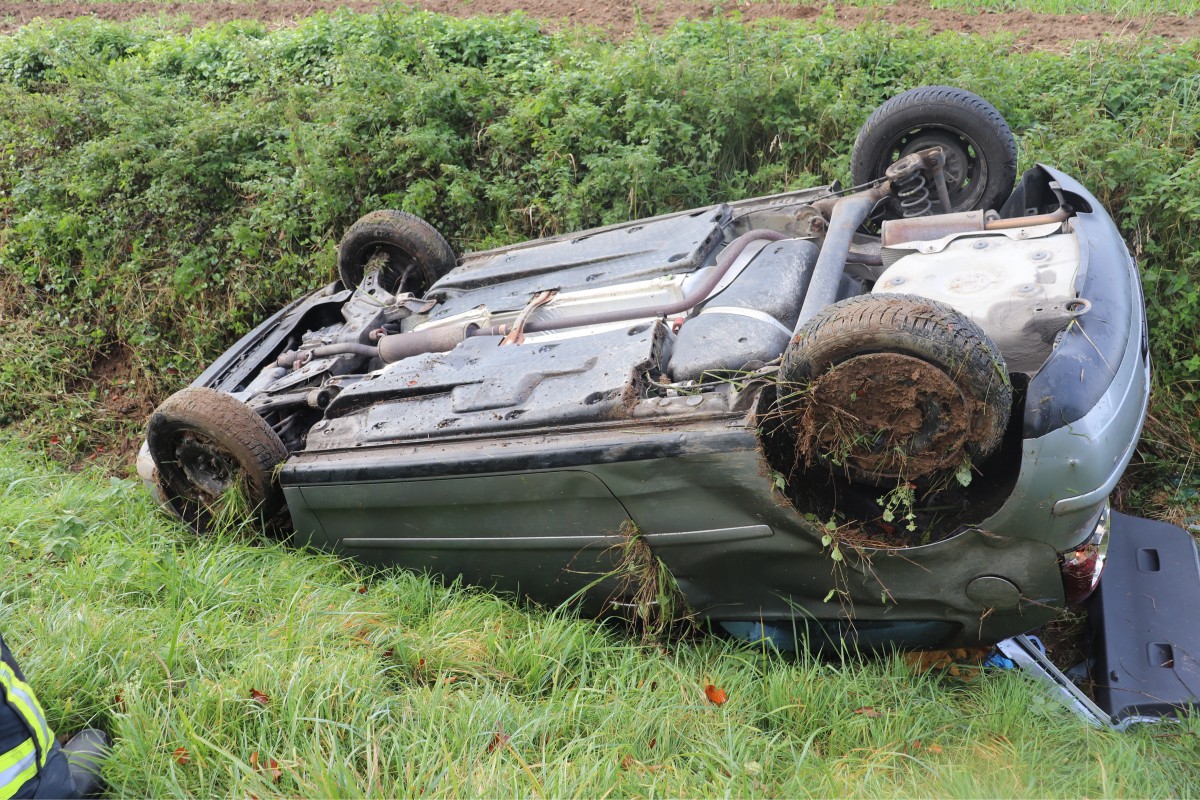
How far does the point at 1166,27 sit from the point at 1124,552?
15.1 ft

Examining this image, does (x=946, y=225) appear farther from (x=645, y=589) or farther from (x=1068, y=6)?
(x=1068, y=6)

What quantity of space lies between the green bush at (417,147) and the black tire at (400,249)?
1012 millimetres

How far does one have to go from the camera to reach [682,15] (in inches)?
301

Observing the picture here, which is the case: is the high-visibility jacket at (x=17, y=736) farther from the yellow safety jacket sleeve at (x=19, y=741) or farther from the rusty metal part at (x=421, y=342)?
the rusty metal part at (x=421, y=342)

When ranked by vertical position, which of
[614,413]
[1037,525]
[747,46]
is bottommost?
[1037,525]

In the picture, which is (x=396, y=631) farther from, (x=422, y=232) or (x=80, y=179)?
(x=80, y=179)

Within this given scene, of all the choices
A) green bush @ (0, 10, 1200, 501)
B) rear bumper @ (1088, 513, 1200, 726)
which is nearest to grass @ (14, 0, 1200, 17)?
green bush @ (0, 10, 1200, 501)

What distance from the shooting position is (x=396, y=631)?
3.25 metres

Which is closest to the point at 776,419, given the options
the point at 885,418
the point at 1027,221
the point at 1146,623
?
the point at 885,418

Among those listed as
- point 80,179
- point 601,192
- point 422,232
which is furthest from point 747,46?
point 80,179

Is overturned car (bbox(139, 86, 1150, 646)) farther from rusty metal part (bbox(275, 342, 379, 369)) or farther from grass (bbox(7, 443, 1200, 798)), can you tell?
grass (bbox(7, 443, 1200, 798))

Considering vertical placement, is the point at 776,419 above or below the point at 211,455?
above

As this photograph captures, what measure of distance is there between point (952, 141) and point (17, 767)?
4.23 m

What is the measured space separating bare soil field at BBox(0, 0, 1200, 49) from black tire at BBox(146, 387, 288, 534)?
5.01 meters
